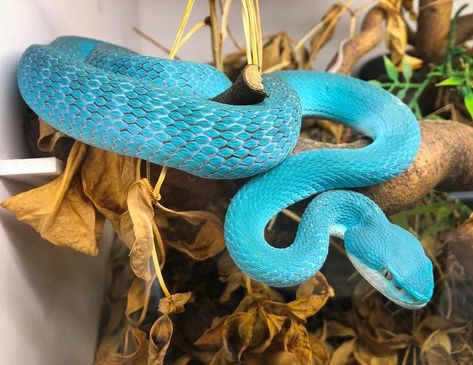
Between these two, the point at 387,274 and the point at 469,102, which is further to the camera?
the point at 469,102

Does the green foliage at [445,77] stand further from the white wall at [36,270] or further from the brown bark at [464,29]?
the white wall at [36,270]

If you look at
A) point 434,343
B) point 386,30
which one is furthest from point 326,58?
point 434,343

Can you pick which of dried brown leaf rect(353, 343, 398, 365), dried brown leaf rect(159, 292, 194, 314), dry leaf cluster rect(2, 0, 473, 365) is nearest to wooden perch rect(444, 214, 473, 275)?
dry leaf cluster rect(2, 0, 473, 365)

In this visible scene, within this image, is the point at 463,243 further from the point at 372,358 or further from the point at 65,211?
the point at 65,211

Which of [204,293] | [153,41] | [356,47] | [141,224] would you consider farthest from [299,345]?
[153,41]

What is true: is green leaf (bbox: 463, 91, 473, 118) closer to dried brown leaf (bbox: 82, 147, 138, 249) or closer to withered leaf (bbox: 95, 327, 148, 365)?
dried brown leaf (bbox: 82, 147, 138, 249)

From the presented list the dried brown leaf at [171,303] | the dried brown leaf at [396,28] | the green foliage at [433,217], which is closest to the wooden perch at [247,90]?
the dried brown leaf at [171,303]
